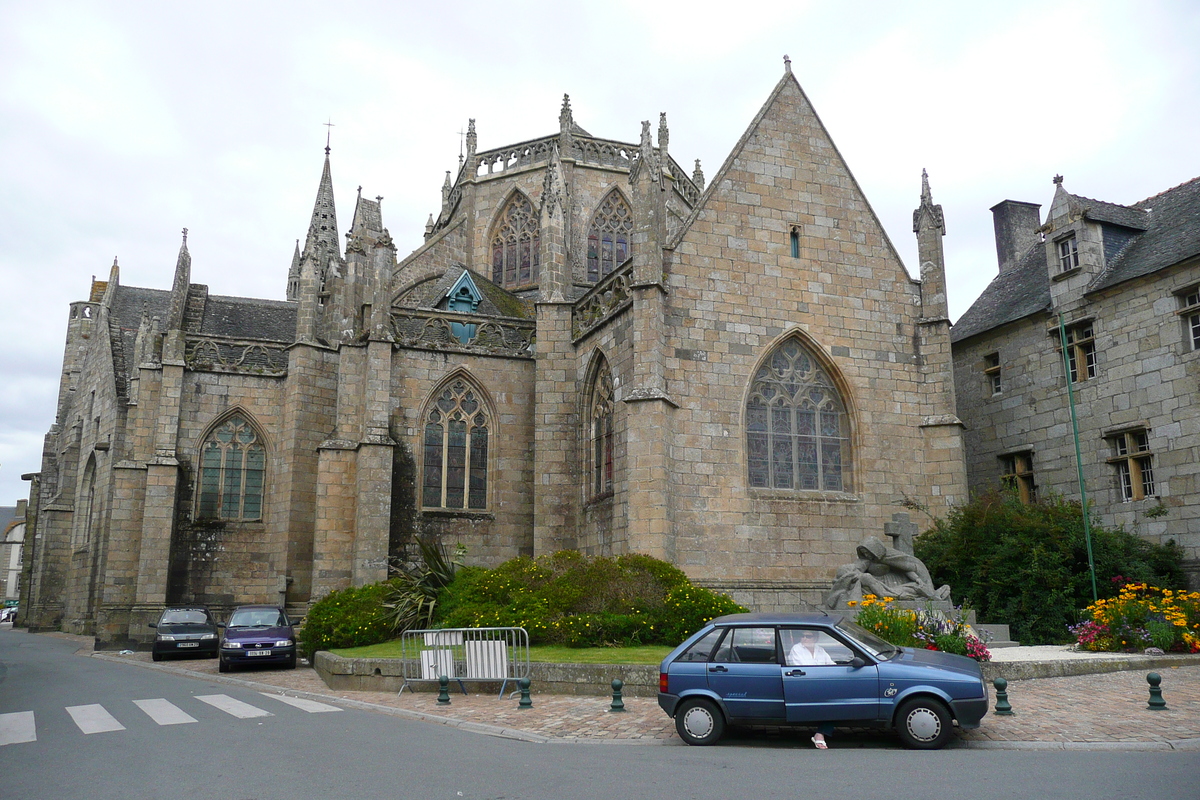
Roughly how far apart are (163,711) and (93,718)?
2.84 ft

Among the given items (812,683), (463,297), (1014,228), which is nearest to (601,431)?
(463,297)

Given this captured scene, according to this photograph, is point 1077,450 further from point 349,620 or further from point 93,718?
point 93,718

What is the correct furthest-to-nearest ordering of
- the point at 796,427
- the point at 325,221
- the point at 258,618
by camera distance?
the point at 325,221
the point at 796,427
the point at 258,618

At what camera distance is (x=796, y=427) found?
19.4 meters

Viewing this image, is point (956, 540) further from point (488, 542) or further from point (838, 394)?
point (488, 542)

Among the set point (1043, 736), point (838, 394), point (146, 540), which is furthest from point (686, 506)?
point (146, 540)

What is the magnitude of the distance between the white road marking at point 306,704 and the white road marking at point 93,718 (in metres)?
2.24

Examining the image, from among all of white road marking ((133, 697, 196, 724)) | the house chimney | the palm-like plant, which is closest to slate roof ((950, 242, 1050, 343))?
the house chimney

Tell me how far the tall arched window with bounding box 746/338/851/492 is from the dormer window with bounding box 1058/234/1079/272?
6.75m

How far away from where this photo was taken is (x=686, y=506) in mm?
17859

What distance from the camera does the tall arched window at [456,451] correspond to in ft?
72.4

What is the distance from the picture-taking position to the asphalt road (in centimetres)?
700

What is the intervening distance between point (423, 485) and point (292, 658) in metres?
4.98

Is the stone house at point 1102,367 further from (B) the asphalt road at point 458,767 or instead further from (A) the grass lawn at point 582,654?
(B) the asphalt road at point 458,767
